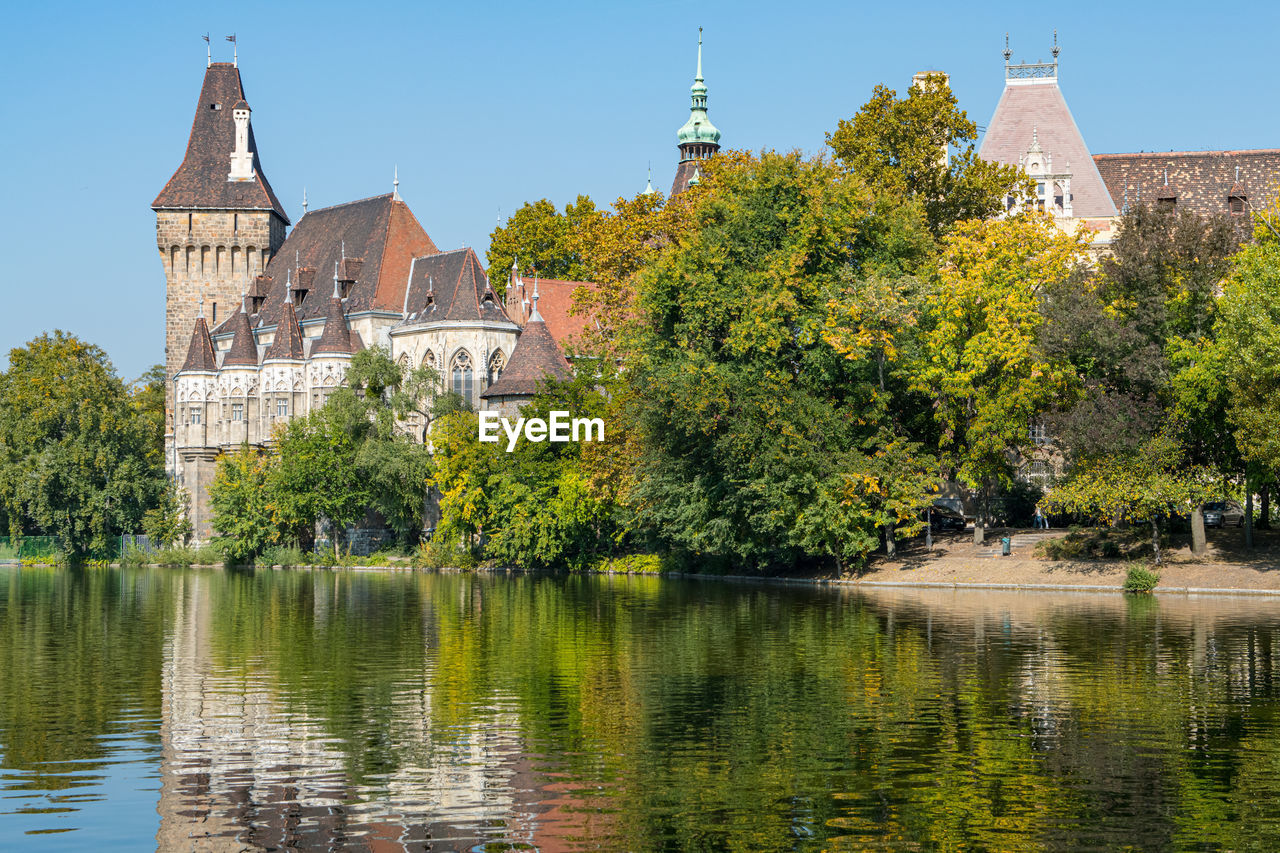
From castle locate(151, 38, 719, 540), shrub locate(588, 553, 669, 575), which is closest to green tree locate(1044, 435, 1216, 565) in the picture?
shrub locate(588, 553, 669, 575)

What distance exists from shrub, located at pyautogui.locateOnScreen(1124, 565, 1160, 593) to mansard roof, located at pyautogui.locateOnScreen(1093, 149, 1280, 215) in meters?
36.7

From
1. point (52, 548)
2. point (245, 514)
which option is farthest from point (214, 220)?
point (245, 514)

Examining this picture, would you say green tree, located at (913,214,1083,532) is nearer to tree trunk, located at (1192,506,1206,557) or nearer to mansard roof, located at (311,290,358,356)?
tree trunk, located at (1192,506,1206,557)

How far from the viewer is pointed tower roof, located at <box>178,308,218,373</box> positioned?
9269cm

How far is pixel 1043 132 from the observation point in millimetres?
76000

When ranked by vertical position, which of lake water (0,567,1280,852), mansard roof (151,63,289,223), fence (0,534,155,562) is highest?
mansard roof (151,63,289,223)

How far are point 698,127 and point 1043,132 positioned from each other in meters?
41.1

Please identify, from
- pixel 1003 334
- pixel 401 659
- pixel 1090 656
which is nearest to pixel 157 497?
pixel 1003 334

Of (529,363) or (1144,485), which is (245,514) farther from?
(1144,485)

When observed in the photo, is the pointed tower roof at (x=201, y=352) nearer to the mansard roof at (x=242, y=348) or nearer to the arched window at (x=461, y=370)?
the mansard roof at (x=242, y=348)

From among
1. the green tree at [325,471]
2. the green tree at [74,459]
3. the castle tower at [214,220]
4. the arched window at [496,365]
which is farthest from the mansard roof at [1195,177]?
the green tree at [74,459]

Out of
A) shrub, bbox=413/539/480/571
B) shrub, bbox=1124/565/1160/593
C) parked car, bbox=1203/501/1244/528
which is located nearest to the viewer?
shrub, bbox=1124/565/1160/593

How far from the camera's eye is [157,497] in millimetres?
84062

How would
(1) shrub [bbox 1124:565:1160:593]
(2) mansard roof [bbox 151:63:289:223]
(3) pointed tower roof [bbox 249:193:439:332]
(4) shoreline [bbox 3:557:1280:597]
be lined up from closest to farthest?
(1) shrub [bbox 1124:565:1160:593]
(4) shoreline [bbox 3:557:1280:597]
(3) pointed tower roof [bbox 249:193:439:332]
(2) mansard roof [bbox 151:63:289:223]
